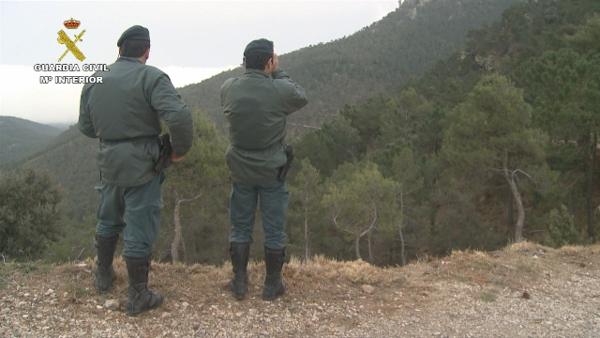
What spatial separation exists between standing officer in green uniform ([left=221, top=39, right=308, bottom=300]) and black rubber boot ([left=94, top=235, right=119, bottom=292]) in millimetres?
896

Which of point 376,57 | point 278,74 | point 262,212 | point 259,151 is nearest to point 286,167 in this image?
point 259,151

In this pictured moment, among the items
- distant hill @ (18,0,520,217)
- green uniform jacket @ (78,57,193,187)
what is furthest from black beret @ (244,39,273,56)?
distant hill @ (18,0,520,217)

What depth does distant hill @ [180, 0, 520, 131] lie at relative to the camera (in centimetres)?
7162

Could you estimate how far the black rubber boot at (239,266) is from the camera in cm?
384

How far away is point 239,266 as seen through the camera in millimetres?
3875

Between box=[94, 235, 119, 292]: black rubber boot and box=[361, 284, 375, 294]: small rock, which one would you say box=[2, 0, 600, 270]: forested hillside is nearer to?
box=[361, 284, 375, 294]: small rock

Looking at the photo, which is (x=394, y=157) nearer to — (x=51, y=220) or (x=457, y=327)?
(x=51, y=220)

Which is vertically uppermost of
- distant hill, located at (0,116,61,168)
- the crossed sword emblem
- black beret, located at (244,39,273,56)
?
distant hill, located at (0,116,61,168)

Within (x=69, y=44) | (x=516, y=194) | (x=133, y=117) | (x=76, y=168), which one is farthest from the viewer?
(x=76, y=168)

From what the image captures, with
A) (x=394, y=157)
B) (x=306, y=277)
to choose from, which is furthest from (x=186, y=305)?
(x=394, y=157)

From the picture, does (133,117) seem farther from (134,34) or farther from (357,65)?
(357,65)

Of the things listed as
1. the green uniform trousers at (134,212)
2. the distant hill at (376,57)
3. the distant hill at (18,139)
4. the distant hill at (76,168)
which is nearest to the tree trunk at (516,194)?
the green uniform trousers at (134,212)

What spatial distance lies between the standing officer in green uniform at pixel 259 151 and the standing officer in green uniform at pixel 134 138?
19.6 inches

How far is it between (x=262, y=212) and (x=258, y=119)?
748 mm
